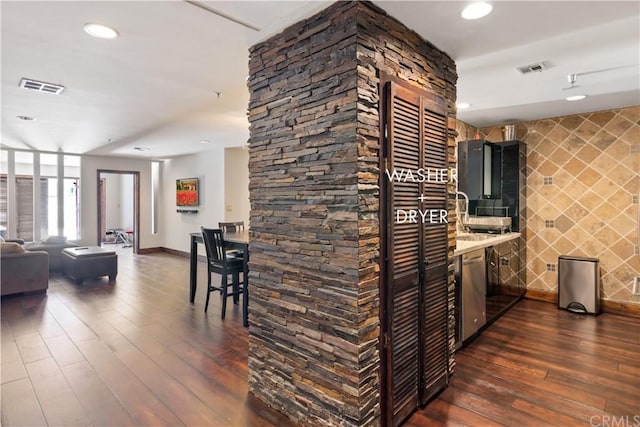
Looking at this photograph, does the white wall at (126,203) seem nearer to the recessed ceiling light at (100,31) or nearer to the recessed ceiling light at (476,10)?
the recessed ceiling light at (100,31)

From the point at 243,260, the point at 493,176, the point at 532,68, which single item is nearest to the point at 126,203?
the point at 243,260

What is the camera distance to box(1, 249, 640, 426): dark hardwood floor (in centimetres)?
212

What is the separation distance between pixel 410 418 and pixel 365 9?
2.38 meters

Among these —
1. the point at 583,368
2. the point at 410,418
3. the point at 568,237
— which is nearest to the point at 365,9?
the point at 410,418

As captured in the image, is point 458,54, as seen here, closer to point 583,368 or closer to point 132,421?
point 583,368

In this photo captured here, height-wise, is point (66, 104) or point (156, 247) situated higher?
point (66, 104)

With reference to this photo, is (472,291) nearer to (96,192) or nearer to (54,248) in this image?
(54,248)

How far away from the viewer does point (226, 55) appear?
266cm

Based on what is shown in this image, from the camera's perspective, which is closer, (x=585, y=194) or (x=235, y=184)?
(x=585, y=194)

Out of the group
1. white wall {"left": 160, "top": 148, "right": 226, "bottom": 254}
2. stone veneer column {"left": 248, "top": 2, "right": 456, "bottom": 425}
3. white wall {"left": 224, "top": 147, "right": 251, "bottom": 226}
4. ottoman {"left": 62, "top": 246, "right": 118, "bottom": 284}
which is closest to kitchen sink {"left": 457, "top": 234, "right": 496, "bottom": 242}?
stone veneer column {"left": 248, "top": 2, "right": 456, "bottom": 425}

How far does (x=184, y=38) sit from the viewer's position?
2363 mm

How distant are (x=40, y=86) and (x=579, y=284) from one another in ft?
20.4

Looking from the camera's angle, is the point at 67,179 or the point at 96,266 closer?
the point at 96,266

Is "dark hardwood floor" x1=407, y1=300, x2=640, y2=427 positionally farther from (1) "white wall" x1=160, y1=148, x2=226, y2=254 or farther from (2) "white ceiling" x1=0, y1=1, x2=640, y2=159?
(1) "white wall" x1=160, y1=148, x2=226, y2=254
